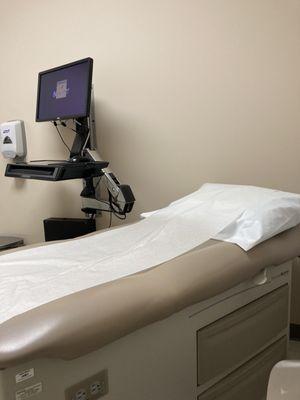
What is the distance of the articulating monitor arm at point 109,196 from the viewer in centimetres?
198

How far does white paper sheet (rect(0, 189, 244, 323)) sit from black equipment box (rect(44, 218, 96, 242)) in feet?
2.38

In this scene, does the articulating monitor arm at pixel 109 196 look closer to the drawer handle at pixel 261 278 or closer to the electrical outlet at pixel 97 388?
the drawer handle at pixel 261 278

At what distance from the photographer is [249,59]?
1982 millimetres

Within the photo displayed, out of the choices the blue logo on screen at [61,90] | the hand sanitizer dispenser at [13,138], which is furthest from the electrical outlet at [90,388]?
the hand sanitizer dispenser at [13,138]

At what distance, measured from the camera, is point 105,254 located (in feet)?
4.39

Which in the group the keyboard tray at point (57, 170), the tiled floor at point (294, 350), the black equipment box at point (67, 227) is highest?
the keyboard tray at point (57, 170)

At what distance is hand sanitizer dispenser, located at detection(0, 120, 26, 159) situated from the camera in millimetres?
2699

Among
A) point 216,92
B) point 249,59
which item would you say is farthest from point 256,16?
point 216,92

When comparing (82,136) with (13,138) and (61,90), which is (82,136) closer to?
(61,90)

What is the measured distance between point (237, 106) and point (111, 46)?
34.9 inches

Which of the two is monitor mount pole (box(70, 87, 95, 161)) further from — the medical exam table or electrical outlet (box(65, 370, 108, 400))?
electrical outlet (box(65, 370, 108, 400))

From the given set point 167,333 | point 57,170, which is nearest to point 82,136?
point 57,170

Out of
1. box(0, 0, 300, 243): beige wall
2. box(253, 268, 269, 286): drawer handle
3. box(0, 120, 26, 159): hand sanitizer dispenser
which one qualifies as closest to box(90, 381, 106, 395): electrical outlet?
box(253, 268, 269, 286): drawer handle

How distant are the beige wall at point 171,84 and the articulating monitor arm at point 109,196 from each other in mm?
275
